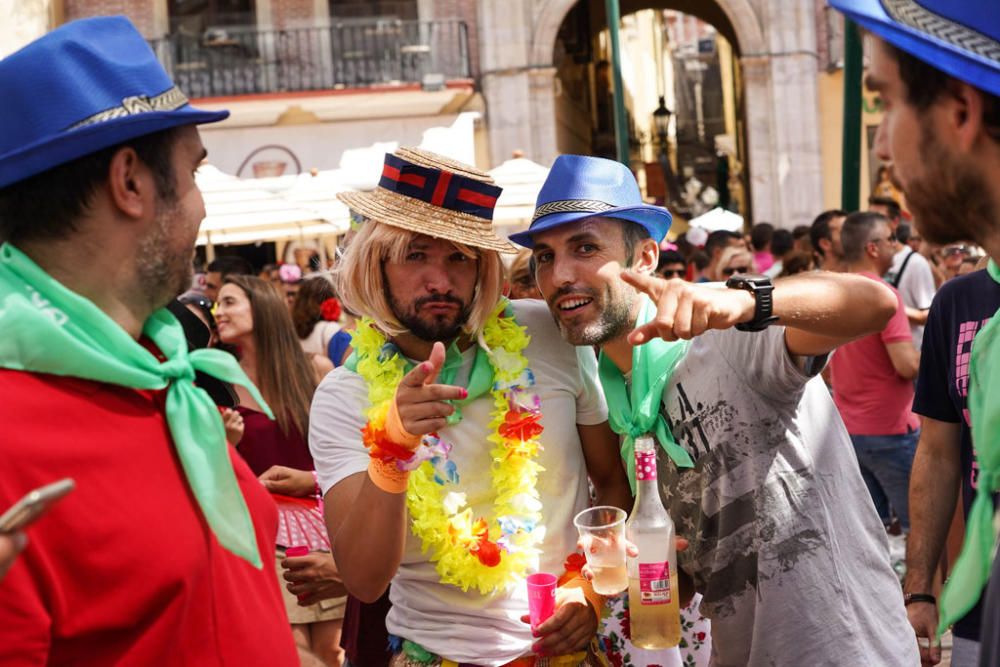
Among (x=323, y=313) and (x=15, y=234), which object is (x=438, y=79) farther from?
(x=15, y=234)

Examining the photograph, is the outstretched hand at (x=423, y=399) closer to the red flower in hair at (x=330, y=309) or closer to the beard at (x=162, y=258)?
the beard at (x=162, y=258)

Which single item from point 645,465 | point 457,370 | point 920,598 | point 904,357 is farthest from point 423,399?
point 904,357

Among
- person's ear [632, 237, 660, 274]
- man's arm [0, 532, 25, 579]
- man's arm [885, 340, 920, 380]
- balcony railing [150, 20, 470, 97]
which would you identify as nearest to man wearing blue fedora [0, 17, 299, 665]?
man's arm [0, 532, 25, 579]

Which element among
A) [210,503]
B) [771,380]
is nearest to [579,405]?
[771,380]

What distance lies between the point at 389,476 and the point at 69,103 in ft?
3.89

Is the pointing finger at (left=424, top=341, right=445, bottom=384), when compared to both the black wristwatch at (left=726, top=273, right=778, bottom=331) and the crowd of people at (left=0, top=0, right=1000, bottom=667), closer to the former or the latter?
the crowd of people at (left=0, top=0, right=1000, bottom=667)

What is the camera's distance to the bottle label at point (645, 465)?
2.58 metres

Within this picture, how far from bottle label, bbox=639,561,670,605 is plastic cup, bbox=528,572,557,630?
0.91ft

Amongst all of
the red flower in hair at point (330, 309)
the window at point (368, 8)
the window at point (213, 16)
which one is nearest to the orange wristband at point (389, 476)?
the red flower in hair at point (330, 309)

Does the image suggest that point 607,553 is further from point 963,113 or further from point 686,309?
point 963,113

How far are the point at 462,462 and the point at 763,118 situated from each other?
1846cm

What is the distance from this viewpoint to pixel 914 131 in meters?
1.57

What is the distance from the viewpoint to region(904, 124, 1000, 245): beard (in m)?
1.53

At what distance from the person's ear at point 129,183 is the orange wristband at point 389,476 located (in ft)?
3.18
